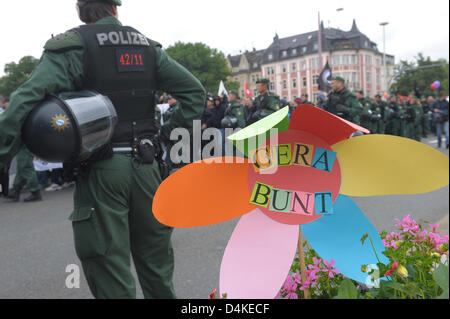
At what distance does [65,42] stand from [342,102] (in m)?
7.26

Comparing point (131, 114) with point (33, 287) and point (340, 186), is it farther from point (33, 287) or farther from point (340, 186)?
point (33, 287)

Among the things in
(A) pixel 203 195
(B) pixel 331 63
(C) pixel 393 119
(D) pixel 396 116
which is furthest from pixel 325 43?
(A) pixel 203 195

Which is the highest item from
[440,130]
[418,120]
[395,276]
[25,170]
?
[395,276]

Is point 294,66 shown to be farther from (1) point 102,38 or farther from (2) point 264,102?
(1) point 102,38

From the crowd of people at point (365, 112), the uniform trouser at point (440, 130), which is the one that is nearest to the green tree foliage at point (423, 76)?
the crowd of people at point (365, 112)

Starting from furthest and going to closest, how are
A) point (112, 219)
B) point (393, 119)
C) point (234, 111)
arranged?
point (393, 119)
point (234, 111)
point (112, 219)

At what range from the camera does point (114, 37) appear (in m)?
1.89

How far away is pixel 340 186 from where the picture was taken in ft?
3.88

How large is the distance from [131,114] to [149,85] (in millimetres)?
177

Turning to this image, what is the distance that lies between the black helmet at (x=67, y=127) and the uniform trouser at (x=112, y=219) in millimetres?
189

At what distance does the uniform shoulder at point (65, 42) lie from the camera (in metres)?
1.74

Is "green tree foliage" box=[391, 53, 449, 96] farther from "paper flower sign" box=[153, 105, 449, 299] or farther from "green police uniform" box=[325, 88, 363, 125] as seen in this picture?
"paper flower sign" box=[153, 105, 449, 299]

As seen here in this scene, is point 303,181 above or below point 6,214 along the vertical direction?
above
